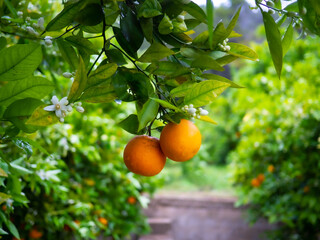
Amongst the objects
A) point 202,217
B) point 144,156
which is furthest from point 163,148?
point 202,217

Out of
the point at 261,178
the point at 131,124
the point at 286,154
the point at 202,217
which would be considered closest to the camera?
the point at 131,124

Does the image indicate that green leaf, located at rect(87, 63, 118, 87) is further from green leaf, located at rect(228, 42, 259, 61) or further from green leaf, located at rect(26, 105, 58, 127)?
green leaf, located at rect(228, 42, 259, 61)

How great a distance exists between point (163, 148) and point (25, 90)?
240 millimetres

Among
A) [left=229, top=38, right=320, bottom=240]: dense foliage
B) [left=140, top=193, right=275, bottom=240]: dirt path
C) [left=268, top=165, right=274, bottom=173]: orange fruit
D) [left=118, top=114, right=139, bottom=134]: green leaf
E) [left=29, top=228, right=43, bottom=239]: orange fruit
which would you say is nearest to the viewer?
[left=118, top=114, right=139, bottom=134]: green leaf

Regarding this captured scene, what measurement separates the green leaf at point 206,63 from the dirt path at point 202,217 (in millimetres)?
2831

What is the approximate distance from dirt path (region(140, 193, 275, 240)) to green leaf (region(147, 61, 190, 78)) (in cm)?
279

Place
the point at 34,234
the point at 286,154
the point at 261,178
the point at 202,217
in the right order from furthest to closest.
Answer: the point at 202,217, the point at 261,178, the point at 286,154, the point at 34,234

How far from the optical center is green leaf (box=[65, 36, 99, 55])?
60cm

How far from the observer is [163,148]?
56cm

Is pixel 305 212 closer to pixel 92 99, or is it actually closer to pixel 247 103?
pixel 247 103

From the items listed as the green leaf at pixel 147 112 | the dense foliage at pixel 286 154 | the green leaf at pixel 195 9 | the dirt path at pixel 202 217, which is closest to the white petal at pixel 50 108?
the green leaf at pixel 147 112

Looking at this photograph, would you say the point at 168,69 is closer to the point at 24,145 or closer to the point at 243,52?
the point at 243,52

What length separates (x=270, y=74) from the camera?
10.2 feet

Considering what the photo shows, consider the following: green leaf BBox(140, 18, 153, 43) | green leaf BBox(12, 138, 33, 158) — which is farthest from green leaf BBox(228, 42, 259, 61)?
green leaf BBox(12, 138, 33, 158)
